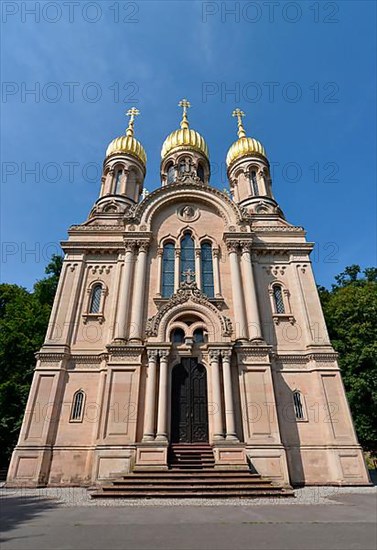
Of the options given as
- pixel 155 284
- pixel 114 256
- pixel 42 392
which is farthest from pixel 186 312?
pixel 42 392

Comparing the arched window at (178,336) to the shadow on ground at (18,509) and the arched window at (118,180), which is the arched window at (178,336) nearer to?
the shadow on ground at (18,509)

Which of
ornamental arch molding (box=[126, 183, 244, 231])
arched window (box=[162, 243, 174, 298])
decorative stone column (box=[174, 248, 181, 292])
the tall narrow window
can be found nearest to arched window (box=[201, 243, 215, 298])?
decorative stone column (box=[174, 248, 181, 292])

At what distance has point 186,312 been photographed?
16.0 meters

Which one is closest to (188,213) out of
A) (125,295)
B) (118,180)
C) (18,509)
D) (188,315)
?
(125,295)

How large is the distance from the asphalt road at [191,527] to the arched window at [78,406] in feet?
19.7

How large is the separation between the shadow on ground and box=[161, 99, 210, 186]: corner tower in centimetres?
2229

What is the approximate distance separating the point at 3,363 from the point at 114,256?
9.40m

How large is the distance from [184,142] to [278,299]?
54.9 ft

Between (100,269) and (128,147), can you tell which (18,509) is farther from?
(128,147)

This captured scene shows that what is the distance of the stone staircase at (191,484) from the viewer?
10.4 metres

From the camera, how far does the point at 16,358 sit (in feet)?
67.6

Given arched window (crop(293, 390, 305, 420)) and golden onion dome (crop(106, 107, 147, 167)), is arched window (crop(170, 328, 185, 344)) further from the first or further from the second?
golden onion dome (crop(106, 107, 147, 167))

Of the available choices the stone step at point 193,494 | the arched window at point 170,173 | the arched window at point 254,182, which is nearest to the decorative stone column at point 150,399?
the stone step at point 193,494

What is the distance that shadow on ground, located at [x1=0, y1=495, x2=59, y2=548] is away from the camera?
21.6 feet
